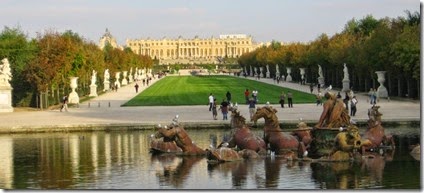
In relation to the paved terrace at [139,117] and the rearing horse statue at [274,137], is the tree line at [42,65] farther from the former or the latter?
the rearing horse statue at [274,137]

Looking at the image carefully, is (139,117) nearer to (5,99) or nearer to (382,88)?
(5,99)

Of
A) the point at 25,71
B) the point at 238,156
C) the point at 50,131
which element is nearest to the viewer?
the point at 238,156

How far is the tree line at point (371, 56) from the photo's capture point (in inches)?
2126

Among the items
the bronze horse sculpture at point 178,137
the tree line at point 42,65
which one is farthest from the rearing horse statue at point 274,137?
the tree line at point 42,65

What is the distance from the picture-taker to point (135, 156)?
84.9 feet

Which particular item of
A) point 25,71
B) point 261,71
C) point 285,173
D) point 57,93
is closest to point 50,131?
point 285,173

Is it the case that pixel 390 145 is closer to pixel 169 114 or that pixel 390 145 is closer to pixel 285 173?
pixel 285 173

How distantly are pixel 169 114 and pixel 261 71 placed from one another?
96.9 metres

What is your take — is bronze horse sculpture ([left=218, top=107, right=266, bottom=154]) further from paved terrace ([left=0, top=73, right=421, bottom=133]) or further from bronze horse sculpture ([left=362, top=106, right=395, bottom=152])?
paved terrace ([left=0, top=73, right=421, bottom=133])

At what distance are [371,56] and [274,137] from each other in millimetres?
38548

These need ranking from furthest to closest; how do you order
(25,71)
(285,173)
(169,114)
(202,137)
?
(25,71) < (169,114) < (202,137) < (285,173)

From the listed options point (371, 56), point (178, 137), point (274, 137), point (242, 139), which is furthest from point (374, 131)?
point (371, 56)

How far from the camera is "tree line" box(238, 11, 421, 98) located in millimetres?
54000

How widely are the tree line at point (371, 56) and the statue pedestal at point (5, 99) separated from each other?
22021 millimetres
